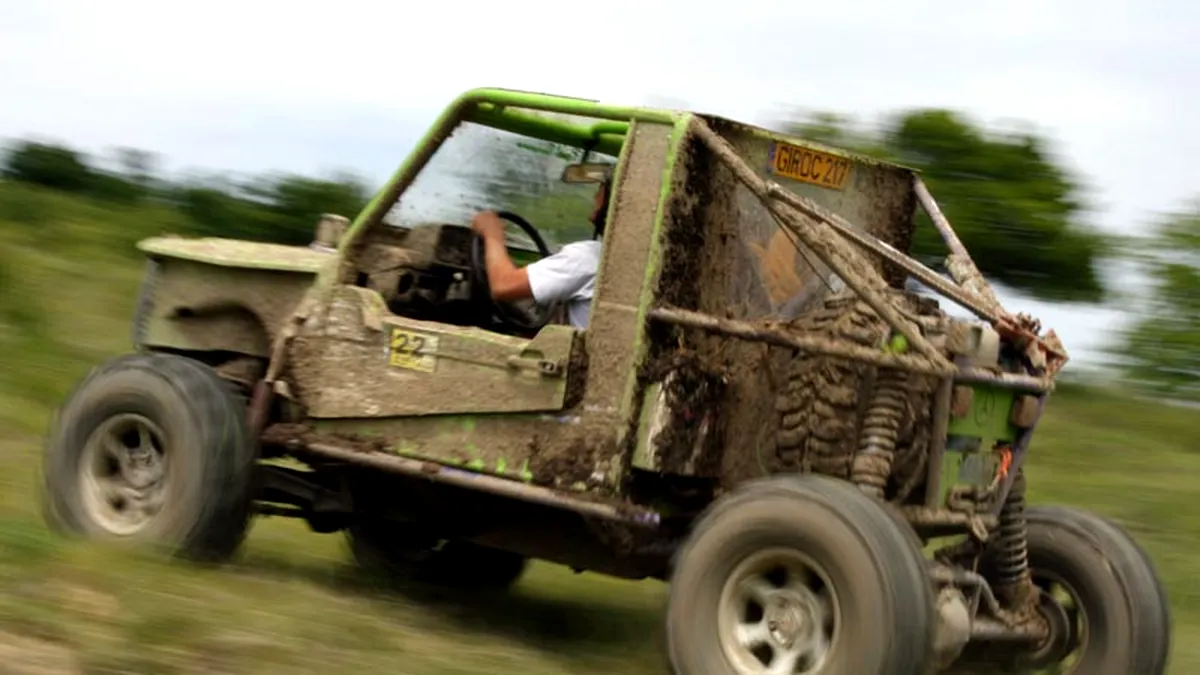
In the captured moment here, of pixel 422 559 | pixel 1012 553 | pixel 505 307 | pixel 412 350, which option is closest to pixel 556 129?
pixel 505 307

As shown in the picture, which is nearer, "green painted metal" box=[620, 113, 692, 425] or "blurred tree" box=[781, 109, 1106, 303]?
"green painted metal" box=[620, 113, 692, 425]

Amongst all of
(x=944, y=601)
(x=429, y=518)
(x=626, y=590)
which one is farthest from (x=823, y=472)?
(x=626, y=590)

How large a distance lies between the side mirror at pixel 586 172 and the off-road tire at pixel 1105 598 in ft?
6.27

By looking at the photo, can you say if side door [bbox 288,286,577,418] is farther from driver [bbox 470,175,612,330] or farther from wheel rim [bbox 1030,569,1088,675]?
wheel rim [bbox 1030,569,1088,675]

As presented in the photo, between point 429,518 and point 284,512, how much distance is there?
589 millimetres

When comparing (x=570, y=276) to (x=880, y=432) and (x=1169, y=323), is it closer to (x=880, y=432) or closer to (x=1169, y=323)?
(x=880, y=432)

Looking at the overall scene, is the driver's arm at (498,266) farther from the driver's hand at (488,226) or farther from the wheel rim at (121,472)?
the wheel rim at (121,472)

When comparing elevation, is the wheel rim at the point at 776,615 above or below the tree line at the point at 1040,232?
below

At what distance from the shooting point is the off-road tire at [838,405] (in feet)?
17.3

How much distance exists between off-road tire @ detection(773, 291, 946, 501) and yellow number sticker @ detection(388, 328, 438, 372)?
3.73ft

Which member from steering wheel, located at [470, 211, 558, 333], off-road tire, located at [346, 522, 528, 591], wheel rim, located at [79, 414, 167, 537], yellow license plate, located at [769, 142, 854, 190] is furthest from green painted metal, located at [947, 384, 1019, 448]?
wheel rim, located at [79, 414, 167, 537]

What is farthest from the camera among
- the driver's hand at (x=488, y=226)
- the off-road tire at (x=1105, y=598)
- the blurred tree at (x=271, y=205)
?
the blurred tree at (x=271, y=205)

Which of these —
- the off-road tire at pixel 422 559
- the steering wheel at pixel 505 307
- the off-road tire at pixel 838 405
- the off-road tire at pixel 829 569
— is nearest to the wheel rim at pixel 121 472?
the off-road tire at pixel 422 559

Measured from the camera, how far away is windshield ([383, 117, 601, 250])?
621cm
